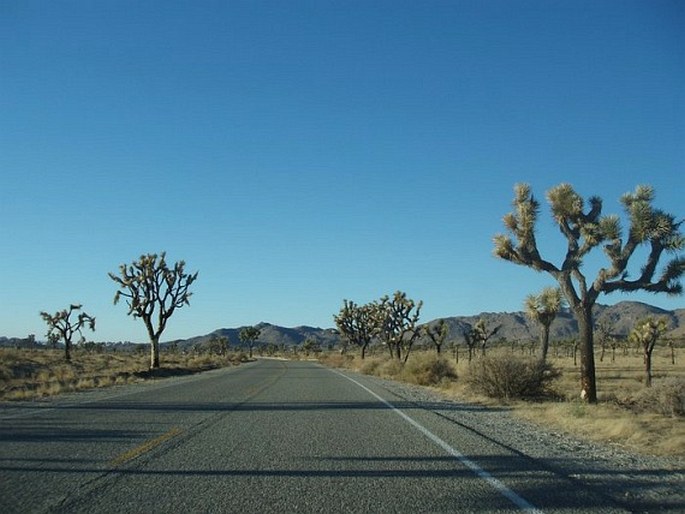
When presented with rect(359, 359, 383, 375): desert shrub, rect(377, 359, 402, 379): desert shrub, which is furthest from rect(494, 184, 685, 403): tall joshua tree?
rect(359, 359, 383, 375): desert shrub

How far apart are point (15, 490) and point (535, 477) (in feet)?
18.6

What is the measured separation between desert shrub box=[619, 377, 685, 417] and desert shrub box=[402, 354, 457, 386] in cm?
1377

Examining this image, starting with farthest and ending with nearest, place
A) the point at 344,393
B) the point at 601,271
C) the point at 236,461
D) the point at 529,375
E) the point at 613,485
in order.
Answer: the point at 344,393 < the point at 529,375 < the point at 601,271 < the point at 236,461 < the point at 613,485

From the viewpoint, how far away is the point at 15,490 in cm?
691

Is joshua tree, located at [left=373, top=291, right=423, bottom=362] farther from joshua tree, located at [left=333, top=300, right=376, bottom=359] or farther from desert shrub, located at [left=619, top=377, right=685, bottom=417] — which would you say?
desert shrub, located at [left=619, top=377, right=685, bottom=417]

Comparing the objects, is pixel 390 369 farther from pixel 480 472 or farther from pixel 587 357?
pixel 480 472

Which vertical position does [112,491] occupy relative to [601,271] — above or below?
below

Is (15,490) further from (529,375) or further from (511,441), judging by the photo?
(529,375)

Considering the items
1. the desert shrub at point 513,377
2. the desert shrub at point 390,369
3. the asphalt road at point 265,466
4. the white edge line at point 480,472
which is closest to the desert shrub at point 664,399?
the desert shrub at point 513,377

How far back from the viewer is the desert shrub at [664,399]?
16078 mm

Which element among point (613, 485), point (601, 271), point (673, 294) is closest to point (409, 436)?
point (613, 485)

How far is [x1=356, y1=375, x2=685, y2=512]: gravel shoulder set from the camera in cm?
689

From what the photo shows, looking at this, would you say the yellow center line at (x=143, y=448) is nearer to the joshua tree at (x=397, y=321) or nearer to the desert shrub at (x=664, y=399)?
the desert shrub at (x=664, y=399)

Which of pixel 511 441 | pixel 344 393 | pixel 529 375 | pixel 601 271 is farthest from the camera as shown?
pixel 344 393
